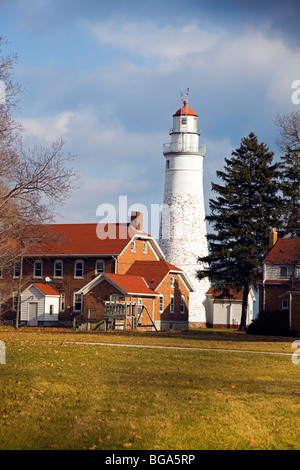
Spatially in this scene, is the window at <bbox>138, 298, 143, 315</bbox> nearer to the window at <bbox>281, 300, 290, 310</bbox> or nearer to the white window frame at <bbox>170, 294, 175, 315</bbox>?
the white window frame at <bbox>170, 294, 175, 315</bbox>

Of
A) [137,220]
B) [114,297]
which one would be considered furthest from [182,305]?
[114,297]

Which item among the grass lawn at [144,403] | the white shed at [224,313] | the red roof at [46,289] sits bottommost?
the white shed at [224,313]

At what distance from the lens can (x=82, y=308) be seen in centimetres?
5853

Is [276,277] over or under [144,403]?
over

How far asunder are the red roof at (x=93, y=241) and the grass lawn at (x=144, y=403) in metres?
37.8

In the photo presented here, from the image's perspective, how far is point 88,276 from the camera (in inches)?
2446

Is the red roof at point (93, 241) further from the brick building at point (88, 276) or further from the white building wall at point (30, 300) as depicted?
the white building wall at point (30, 300)

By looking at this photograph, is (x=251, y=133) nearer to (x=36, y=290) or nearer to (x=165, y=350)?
(x=36, y=290)

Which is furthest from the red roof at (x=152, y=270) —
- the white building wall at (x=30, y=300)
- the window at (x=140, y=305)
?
the white building wall at (x=30, y=300)

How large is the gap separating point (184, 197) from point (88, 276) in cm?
1260

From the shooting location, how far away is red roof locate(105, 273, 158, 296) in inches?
2188

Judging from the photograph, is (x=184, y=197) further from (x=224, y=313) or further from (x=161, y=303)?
(x=224, y=313)

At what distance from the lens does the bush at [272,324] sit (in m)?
52.5

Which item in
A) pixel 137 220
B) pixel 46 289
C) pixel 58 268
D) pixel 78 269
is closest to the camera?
pixel 46 289
